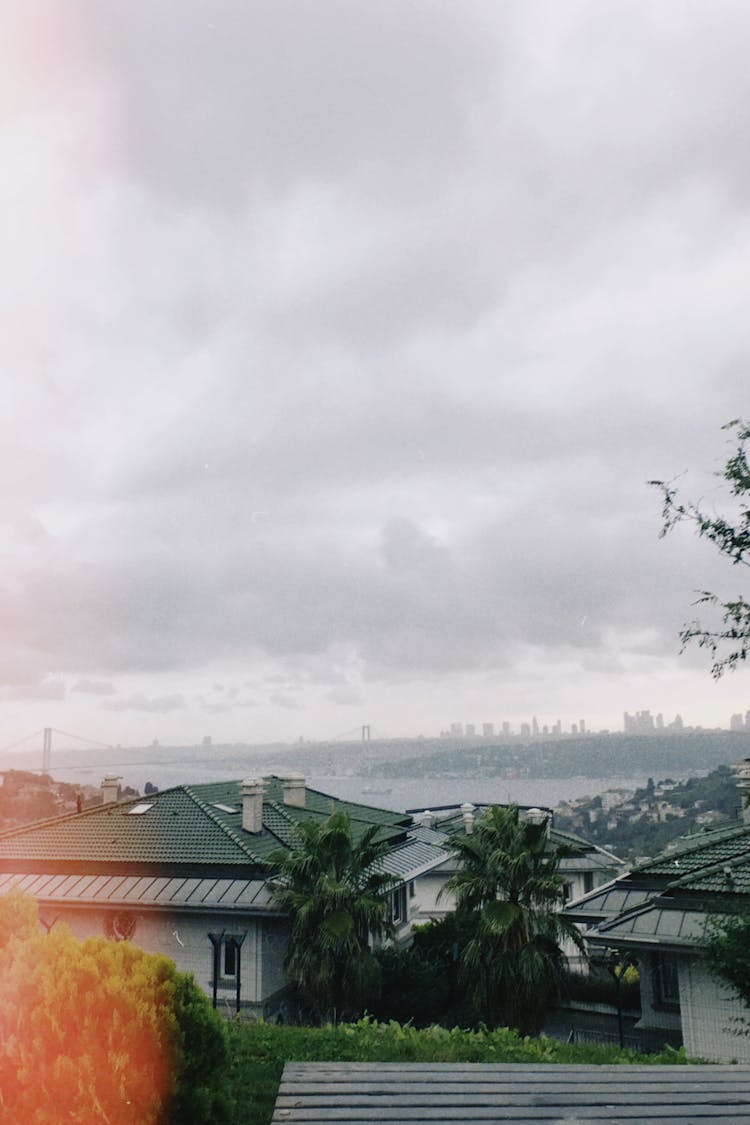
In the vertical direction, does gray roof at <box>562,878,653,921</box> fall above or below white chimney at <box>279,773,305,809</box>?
below

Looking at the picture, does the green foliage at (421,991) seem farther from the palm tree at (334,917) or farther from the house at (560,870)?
the house at (560,870)

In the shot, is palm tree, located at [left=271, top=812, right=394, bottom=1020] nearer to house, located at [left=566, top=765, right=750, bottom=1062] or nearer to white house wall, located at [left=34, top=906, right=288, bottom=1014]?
white house wall, located at [left=34, top=906, right=288, bottom=1014]

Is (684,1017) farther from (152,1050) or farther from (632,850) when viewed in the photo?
(632,850)

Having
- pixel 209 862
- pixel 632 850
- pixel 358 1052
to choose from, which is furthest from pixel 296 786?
pixel 632 850

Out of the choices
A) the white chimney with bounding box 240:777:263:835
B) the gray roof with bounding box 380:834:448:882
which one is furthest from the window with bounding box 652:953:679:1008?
the white chimney with bounding box 240:777:263:835

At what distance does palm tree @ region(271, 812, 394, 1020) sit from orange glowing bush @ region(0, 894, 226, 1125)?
46.4 ft

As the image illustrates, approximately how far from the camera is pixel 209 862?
25.5 m

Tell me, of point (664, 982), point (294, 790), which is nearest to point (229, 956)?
point (664, 982)

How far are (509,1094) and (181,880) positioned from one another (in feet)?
68.8

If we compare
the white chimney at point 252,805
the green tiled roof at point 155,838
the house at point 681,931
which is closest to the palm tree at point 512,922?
the house at point 681,931

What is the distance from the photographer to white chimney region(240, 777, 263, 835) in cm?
2914

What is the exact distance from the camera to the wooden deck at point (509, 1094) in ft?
20.8

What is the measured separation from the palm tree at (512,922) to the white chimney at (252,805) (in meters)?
9.89

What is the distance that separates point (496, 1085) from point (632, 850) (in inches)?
2727
